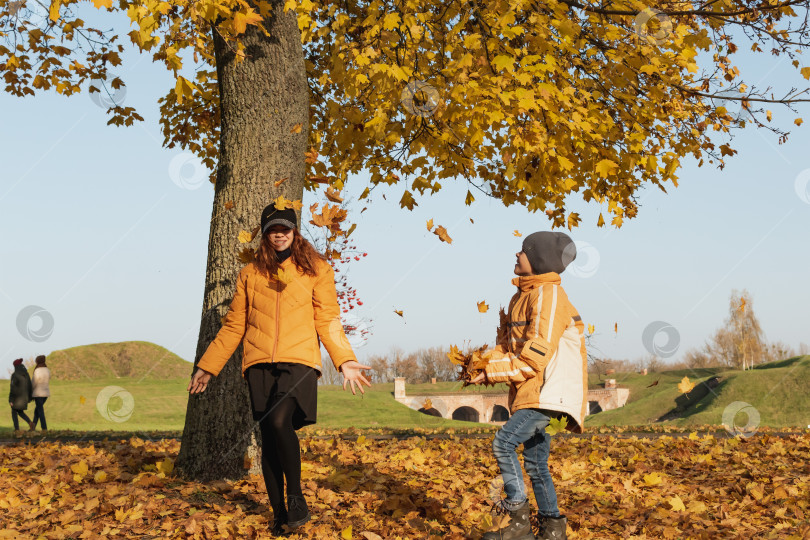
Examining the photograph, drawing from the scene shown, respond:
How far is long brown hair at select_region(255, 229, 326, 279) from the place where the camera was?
4156mm

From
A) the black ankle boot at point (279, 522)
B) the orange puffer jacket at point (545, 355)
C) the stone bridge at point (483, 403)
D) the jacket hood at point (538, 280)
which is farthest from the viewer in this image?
the stone bridge at point (483, 403)

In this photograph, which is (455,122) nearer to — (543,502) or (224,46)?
(224,46)

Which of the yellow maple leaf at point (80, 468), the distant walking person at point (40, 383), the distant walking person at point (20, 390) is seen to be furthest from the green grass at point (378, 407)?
the yellow maple leaf at point (80, 468)

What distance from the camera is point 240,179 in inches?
230

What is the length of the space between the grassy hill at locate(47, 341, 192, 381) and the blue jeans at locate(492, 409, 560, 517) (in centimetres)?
3066

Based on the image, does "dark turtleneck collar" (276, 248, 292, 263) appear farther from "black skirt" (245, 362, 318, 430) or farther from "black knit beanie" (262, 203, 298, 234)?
"black skirt" (245, 362, 318, 430)

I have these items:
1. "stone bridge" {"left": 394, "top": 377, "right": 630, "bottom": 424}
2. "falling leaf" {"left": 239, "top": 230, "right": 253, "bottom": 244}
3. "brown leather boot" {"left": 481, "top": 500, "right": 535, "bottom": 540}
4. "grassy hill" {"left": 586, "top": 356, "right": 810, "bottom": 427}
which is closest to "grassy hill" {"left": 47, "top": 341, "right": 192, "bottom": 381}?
"stone bridge" {"left": 394, "top": 377, "right": 630, "bottom": 424}

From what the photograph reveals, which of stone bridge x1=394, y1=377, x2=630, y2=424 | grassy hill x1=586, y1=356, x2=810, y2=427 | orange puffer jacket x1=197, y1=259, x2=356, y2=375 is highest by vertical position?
orange puffer jacket x1=197, y1=259, x2=356, y2=375

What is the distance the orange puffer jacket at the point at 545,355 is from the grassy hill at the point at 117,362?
101 ft

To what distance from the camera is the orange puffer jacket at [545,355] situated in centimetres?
358

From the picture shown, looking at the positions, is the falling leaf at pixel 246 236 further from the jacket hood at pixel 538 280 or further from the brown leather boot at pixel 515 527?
the brown leather boot at pixel 515 527

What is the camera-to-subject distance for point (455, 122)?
7.12 m

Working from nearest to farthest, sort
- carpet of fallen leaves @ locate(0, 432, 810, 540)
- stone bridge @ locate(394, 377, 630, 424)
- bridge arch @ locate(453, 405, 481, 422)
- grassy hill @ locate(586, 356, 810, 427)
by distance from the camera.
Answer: carpet of fallen leaves @ locate(0, 432, 810, 540) < grassy hill @ locate(586, 356, 810, 427) < stone bridge @ locate(394, 377, 630, 424) < bridge arch @ locate(453, 405, 481, 422)

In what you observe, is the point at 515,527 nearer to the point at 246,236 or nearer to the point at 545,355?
the point at 545,355
